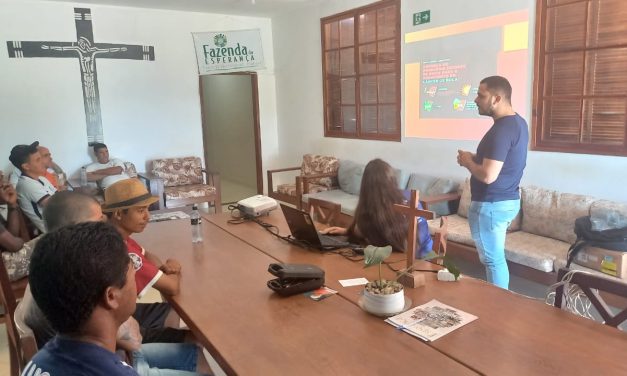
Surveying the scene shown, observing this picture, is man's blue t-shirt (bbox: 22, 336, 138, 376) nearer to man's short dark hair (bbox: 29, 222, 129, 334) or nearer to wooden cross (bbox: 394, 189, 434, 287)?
man's short dark hair (bbox: 29, 222, 129, 334)

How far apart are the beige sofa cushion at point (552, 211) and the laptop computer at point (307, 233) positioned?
180 centimetres

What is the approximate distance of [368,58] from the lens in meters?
5.43

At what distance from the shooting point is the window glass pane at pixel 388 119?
5188 millimetres

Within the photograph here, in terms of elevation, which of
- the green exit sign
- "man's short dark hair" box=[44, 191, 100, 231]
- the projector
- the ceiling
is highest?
the ceiling

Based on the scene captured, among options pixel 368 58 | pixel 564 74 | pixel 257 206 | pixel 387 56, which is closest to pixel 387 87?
pixel 387 56

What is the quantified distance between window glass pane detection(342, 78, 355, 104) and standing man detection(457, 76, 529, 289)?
119 inches

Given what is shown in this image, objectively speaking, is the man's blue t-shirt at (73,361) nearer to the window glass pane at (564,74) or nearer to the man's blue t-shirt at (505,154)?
the man's blue t-shirt at (505,154)

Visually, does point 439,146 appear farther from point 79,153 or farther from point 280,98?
point 79,153

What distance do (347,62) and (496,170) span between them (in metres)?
3.39

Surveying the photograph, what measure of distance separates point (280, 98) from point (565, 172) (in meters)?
4.33

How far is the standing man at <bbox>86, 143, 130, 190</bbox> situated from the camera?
5.66 metres

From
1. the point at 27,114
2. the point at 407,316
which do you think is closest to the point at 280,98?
the point at 27,114

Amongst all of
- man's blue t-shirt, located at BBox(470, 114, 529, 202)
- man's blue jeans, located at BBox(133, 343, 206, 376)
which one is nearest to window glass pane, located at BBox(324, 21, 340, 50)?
man's blue t-shirt, located at BBox(470, 114, 529, 202)

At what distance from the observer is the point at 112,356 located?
39.6 inches
